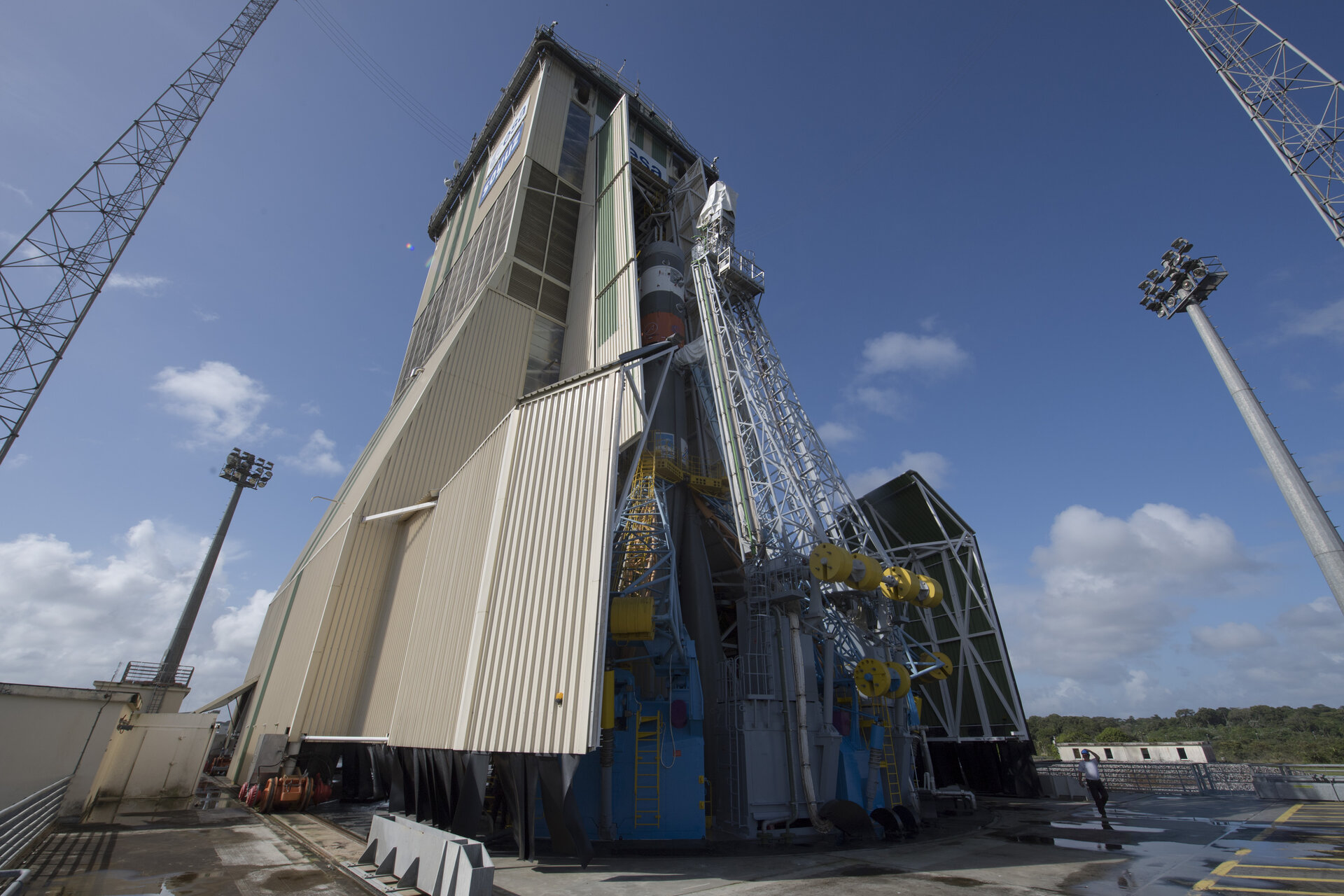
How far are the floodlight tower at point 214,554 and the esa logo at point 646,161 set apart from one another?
46610 mm

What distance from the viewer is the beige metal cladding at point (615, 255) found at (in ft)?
75.8

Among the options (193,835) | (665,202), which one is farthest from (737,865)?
(665,202)

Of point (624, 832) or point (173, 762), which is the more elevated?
point (173, 762)

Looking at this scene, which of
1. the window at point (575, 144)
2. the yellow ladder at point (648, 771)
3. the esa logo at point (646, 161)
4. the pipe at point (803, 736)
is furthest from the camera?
the esa logo at point (646, 161)

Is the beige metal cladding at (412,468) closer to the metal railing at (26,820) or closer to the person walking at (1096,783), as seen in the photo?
the metal railing at (26,820)

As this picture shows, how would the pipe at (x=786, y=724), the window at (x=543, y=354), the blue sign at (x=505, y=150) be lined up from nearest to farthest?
the pipe at (x=786, y=724) < the window at (x=543, y=354) < the blue sign at (x=505, y=150)

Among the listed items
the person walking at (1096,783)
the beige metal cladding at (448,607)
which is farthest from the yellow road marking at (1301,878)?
the beige metal cladding at (448,607)

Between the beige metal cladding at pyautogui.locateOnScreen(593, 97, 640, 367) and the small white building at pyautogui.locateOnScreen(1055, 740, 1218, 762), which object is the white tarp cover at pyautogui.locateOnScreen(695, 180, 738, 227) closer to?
the beige metal cladding at pyautogui.locateOnScreen(593, 97, 640, 367)

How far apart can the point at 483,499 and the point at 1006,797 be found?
26948 millimetres

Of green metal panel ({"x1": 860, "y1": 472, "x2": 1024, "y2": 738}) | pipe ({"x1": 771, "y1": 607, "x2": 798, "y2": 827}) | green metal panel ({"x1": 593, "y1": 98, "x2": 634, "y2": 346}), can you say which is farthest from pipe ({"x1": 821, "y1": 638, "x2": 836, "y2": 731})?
green metal panel ({"x1": 593, "y1": 98, "x2": 634, "y2": 346})

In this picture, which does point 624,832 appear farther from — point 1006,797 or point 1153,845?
point 1006,797

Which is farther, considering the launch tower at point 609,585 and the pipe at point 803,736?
the pipe at point 803,736

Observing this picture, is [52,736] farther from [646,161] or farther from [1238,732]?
[1238,732]

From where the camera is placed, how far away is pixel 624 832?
13.8m
